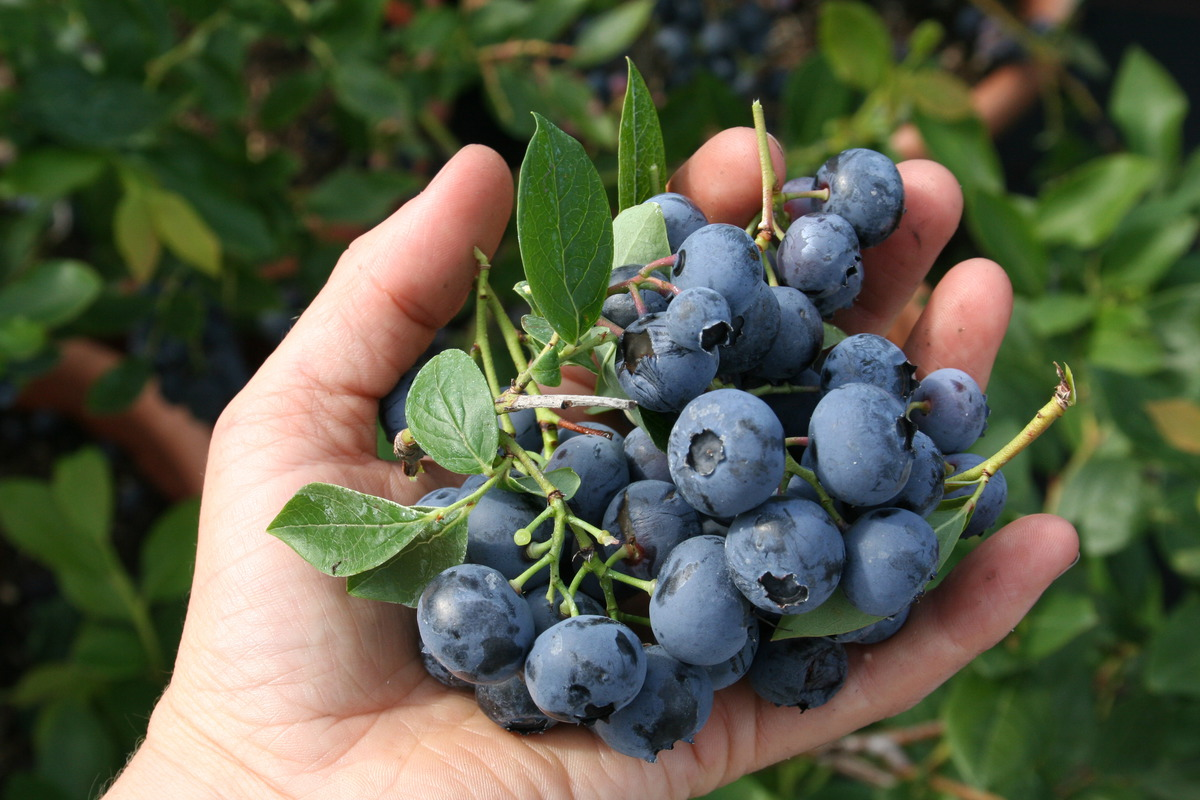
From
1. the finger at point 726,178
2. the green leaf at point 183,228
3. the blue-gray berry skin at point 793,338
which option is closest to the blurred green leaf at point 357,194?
the green leaf at point 183,228

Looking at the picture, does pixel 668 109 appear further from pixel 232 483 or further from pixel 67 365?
pixel 67 365

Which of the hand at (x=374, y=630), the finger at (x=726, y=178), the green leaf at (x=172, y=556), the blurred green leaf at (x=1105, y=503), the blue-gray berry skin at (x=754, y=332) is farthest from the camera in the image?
the green leaf at (x=172, y=556)

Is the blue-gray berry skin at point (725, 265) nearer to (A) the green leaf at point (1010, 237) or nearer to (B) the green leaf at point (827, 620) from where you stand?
(B) the green leaf at point (827, 620)

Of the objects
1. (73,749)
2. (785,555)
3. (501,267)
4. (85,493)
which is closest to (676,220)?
(785,555)

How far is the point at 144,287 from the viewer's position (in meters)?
1.82

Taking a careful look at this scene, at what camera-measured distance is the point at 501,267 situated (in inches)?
62.6

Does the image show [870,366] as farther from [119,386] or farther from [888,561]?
[119,386]

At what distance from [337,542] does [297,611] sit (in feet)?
0.60

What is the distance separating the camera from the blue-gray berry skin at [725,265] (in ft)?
2.52

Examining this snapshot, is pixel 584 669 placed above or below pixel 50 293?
below

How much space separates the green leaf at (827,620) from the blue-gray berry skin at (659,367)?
0.22 meters

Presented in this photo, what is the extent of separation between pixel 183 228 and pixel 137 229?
0.29ft

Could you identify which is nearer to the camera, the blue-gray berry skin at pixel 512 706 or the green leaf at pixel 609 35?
the blue-gray berry skin at pixel 512 706

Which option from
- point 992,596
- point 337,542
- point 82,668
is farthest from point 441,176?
point 82,668
